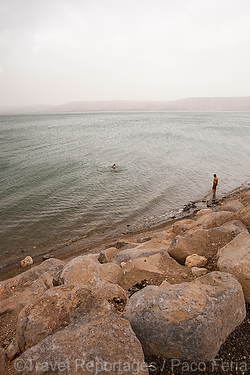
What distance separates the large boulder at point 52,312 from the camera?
15.1 feet

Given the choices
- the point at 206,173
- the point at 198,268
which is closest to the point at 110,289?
the point at 198,268

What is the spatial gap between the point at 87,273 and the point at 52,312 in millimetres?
2898

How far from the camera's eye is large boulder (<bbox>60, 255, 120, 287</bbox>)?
743cm

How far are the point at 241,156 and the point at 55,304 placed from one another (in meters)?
38.8

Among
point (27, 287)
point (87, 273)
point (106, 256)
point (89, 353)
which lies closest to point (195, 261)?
point (87, 273)

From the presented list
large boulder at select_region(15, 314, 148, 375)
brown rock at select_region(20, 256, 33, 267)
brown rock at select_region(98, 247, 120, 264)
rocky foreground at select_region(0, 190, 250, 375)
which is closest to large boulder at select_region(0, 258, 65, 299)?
brown rock at select_region(98, 247, 120, 264)

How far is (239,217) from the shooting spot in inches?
357

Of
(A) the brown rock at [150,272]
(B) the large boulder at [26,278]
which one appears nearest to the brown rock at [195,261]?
(A) the brown rock at [150,272]

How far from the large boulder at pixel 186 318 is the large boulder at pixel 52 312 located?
39.7 inches

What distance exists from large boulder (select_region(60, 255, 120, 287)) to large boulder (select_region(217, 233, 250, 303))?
3.60 metres

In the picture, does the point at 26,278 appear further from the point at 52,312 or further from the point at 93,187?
the point at 93,187

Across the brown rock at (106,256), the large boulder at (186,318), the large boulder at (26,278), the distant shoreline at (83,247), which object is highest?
the large boulder at (186,318)

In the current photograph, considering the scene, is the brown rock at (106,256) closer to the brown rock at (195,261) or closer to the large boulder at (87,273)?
the large boulder at (87,273)

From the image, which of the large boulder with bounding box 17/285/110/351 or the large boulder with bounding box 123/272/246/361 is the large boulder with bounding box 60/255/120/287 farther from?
the large boulder with bounding box 123/272/246/361
